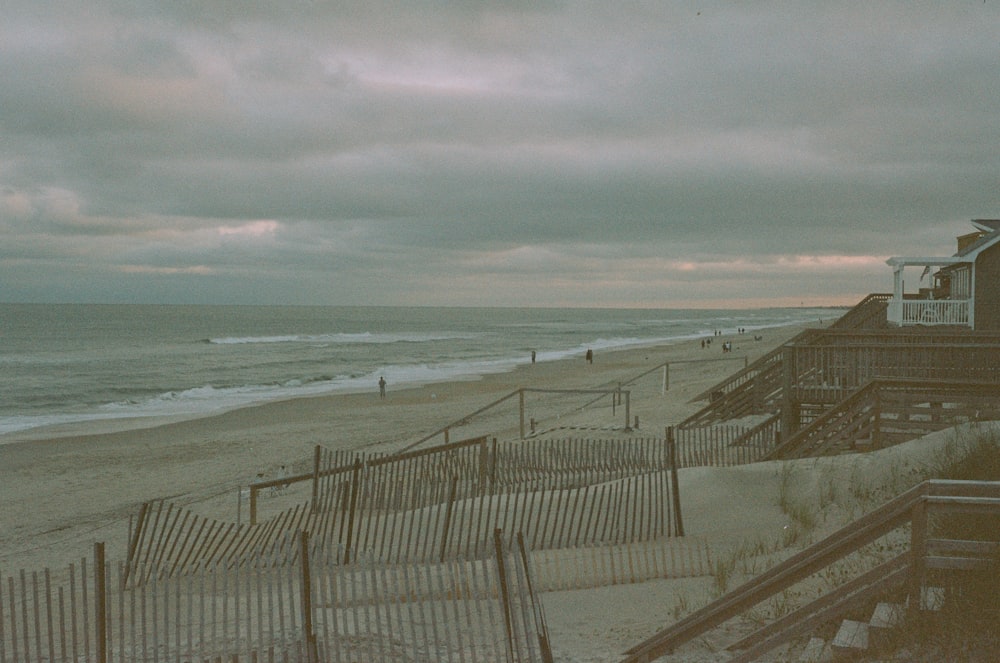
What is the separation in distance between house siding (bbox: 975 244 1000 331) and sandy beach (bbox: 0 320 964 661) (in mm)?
8919

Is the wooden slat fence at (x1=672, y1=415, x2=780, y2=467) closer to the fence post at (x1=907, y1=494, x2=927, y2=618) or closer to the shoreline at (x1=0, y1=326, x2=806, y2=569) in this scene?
the shoreline at (x1=0, y1=326, x2=806, y2=569)

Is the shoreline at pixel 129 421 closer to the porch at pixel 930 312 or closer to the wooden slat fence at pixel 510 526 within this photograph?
the wooden slat fence at pixel 510 526

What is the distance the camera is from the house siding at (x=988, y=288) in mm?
27266

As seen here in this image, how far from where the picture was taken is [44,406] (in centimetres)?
4066

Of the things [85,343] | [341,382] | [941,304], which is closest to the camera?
[941,304]

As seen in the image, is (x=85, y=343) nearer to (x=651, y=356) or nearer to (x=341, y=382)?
(x=341, y=382)

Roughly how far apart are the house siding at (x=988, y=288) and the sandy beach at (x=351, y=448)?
351 inches

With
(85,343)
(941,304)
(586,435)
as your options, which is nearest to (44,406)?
(586,435)

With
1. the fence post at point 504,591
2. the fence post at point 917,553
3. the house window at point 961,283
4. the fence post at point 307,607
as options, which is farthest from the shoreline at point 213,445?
the fence post at point 917,553

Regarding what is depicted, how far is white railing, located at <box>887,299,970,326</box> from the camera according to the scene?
2762 centimetres

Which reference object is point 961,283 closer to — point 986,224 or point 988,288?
point 988,288

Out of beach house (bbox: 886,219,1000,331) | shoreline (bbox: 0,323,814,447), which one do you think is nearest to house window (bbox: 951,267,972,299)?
beach house (bbox: 886,219,1000,331)

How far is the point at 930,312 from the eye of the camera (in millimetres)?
28234

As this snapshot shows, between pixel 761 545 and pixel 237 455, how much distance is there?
19.5 m
